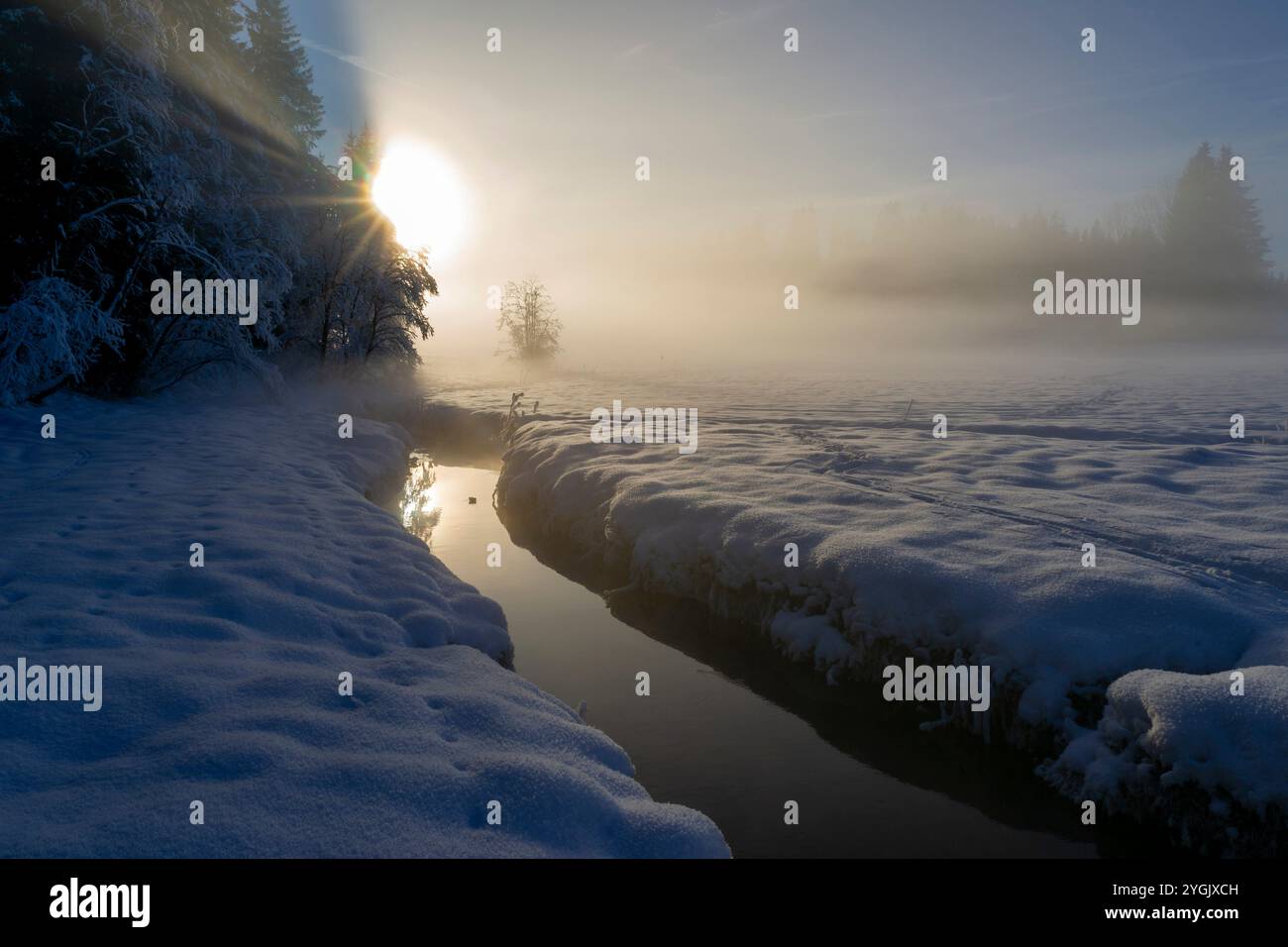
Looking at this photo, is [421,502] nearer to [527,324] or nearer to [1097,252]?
[527,324]

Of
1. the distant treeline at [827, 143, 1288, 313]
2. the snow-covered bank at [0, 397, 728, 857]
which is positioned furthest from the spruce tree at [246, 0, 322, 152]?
the distant treeline at [827, 143, 1288, 313]

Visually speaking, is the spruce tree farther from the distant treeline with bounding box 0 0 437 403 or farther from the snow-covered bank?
the snow-covered bank

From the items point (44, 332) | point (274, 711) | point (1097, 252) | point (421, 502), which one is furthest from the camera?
point (1097, 252)

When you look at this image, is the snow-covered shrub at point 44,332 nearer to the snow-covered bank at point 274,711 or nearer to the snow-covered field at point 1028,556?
the snow-covered bank at point 274,711

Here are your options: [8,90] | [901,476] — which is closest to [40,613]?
[901,476]

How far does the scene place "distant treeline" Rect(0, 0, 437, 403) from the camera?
14.7m

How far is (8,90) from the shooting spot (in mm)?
14797

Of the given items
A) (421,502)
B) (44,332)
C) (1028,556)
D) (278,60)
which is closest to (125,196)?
(44,332)

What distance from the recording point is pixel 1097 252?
84.4m

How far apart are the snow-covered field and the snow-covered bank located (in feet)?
13.4

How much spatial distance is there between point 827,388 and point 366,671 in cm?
3499

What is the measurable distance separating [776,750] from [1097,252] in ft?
327

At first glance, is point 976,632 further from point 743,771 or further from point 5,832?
point 5,832

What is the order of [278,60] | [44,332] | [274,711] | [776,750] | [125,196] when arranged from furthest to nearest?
[278,60]
[125,196]
[44,332]
[776,750]
[274,711]
